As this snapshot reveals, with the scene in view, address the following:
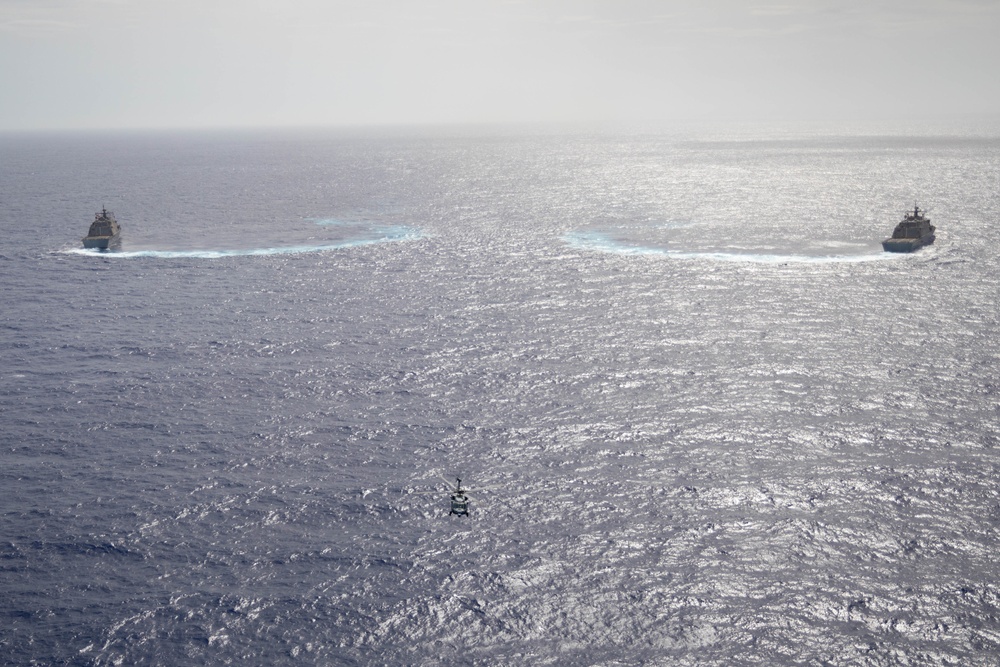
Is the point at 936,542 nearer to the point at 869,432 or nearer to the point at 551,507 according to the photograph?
the point at 869,432

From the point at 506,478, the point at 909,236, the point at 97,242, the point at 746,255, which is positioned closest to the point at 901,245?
the point at 909,236

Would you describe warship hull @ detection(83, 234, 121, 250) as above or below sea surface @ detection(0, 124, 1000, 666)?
above

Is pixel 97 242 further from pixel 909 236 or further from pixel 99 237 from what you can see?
pixel 909 236

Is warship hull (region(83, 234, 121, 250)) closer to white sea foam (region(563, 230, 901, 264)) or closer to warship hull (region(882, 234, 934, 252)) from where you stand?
white sea foam (region(563, 230, 901, 264))

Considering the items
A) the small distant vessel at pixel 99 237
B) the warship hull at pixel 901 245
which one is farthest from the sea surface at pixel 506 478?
the small distant vessel at pixel 99 237

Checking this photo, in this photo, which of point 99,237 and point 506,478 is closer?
point 506,478

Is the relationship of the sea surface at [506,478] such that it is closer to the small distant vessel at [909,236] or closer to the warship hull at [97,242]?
the small distant vessel at [909,236]

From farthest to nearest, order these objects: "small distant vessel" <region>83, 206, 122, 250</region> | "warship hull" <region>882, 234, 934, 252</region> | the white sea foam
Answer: "small distant vessel" <region>83, 206, 122, 250</region>, "warship hull" <region>882, 234, 934, 252</region>, the white sea foam

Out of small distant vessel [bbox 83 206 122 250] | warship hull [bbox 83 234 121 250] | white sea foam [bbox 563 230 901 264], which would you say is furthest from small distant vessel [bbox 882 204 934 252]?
small distant vessel [bbox 83 206 122 250]

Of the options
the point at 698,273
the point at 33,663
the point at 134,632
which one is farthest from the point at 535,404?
the point at 698,273
